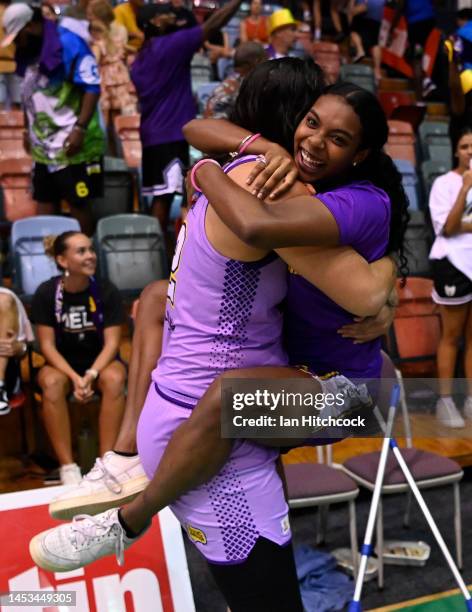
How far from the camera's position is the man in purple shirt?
414cm

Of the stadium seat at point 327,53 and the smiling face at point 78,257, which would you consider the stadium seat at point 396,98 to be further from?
the smiling face at point 78,257

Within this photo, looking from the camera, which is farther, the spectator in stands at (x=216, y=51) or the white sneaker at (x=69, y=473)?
the spectator in stands at (x=216, y=51)

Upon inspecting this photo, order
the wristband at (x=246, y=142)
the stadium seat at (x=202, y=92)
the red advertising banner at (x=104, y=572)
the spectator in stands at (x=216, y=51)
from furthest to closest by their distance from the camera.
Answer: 1. the spectator in stands at (x=216, y=51)
2. the stadium seat at (x=202, y=92)
3. the red advertising banner at (x=104, y=572)
4. the wristband at (x=246, y=142)

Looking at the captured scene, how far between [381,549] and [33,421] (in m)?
1.87

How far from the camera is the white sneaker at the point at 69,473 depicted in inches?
131

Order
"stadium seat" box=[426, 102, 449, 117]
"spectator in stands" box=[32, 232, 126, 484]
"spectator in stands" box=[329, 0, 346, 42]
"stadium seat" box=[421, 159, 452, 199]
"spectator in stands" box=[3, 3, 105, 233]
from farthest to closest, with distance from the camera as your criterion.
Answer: "spectator in stands" box=[329, 0, 346, 42] → "stadium seat" box=[426, 102, 449, 117] → "stadium seat" box=[421, 159, 452, 199] → "spectator in stands" box=[3, 3, 105, 233] → "spectator in stands" box=[32, 232, 126, 484]

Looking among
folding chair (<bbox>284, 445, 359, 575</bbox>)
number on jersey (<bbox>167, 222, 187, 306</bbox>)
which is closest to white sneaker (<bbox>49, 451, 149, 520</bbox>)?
number on jersey (<bbox>167, 222, 187, 306</bbox>)

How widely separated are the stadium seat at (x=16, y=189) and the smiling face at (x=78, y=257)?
4.59 ft

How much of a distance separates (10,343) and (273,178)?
2439 millimetres

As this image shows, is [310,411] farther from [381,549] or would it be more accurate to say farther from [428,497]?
[428,497]

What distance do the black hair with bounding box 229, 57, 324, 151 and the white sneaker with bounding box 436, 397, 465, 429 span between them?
0.69m

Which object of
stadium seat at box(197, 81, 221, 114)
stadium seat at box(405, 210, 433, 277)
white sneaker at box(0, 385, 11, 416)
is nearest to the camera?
white sneaker at box(0, 385, 11, 416)

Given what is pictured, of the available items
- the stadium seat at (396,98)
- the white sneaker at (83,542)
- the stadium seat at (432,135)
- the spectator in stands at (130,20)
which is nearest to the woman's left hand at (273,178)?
the white sneaker at (83,542)

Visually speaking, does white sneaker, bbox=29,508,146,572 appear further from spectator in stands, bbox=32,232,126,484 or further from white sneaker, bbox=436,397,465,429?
spectator in stands, bbox=32,232,126,484
